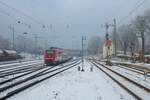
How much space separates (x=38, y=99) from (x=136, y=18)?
74190 millimetres

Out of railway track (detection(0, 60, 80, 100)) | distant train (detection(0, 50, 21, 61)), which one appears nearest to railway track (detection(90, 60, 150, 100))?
railway track (detection(0, 60, 80, 100))

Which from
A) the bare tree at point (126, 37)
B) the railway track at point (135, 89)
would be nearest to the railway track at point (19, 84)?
the railway track at point (135, 89)

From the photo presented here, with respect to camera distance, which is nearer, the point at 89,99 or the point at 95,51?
the point at 89,99

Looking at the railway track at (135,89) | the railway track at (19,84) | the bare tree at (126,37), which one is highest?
the bare tree at (126,37)

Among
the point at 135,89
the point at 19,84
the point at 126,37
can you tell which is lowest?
the point at 135,89

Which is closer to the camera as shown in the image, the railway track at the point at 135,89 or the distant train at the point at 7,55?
the railway track at the point at 135,89

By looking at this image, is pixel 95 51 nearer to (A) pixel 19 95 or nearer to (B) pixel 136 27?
(B) pixel 136 27

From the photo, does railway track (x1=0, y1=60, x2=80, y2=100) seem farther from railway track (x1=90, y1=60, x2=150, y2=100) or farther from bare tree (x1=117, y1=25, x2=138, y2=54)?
bare tree (x1=117, y1=25, x2=138, y2=54)

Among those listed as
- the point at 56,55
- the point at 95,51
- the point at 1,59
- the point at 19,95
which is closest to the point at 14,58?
the point at 1,59

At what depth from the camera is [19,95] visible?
13305mm

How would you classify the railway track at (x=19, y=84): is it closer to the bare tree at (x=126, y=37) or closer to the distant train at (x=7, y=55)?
the distant train at (x=7, y=55)

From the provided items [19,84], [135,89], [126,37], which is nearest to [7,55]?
[126,37]

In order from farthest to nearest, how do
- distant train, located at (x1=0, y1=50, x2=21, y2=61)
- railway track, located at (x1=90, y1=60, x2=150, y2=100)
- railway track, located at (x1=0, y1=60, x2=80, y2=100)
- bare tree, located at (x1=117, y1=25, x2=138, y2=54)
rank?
bare tree, located at (x1=117, y1=25, x2=138, y2=54), distant train, located at (x1=0, y1=50, x2=21, y2=61), railway track, located at (x1=0, y1=60, x2=80, y2=100), railway track, located at (x1=90, y1=60, x2=150, y2=100)

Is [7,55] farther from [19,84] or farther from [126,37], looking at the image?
[19,84]
